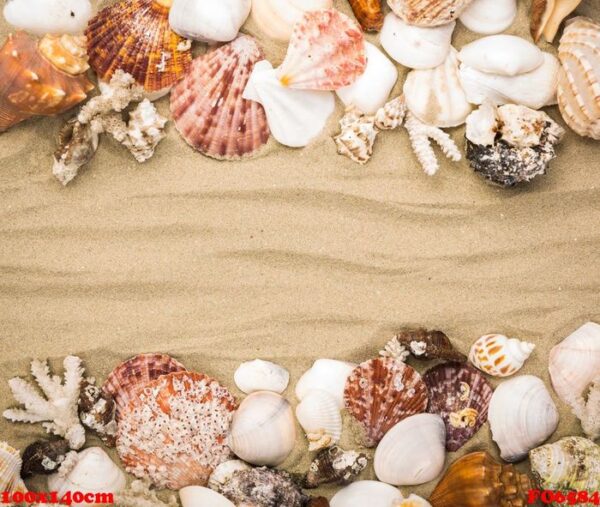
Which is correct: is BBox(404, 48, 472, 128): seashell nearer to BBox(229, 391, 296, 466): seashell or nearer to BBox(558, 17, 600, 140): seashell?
BBox(558, 17, 600, 140): seashell

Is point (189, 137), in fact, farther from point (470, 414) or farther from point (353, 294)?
point (470, 414)

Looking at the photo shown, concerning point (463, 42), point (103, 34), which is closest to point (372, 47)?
point (463, 42)

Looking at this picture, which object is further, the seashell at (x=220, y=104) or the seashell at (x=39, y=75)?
the seashell at (x=220, y=104)

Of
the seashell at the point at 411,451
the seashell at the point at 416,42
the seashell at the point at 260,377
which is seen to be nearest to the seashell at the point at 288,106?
the seashell at the point at 416,42

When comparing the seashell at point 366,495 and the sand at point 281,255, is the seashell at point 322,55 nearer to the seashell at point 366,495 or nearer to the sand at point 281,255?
the sand at point 281,255

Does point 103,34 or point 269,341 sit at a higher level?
point 103,34

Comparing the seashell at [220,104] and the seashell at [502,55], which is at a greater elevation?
the seashell at [502,55]

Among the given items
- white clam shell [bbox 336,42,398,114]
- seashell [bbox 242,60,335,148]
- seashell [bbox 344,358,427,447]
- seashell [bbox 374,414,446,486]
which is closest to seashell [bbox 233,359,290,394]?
seashell [bbox 344,358,427,447]
